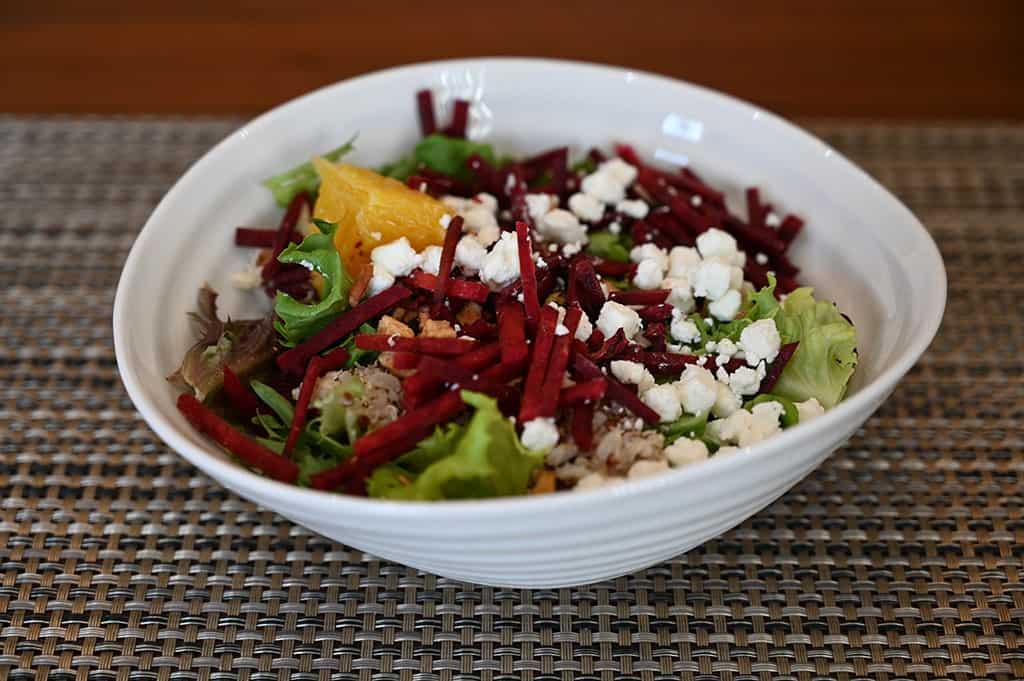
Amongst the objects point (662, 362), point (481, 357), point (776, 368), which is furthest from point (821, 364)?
point (481, 357)

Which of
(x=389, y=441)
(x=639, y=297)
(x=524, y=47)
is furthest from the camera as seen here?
(x=524, y=47)

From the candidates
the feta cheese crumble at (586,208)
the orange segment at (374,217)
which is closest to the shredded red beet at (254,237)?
the orange segment at (374,217)

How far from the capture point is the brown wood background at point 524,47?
3154 millimetres

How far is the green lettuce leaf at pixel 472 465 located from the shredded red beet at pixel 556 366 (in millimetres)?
71

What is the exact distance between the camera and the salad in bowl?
1.54 metres

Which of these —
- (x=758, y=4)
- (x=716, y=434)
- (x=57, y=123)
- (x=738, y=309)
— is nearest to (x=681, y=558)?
(x=716, y=434)

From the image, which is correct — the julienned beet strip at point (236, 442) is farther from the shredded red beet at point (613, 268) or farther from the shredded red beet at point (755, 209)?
the shredded red beet at point (755, 209)

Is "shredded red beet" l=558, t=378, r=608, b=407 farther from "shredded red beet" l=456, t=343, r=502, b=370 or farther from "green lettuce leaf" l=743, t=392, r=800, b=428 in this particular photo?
"green lettuce leaf" l=743, t=392, r=800, b=428

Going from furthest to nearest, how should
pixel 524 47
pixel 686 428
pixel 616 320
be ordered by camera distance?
pixel 524 47, pixel 616 320, pixel 686 428

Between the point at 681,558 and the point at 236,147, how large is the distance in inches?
49.7

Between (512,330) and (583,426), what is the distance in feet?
0.71

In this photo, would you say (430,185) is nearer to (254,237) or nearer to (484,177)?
(484,177)

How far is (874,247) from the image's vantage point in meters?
2.00

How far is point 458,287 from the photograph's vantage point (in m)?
1.77
